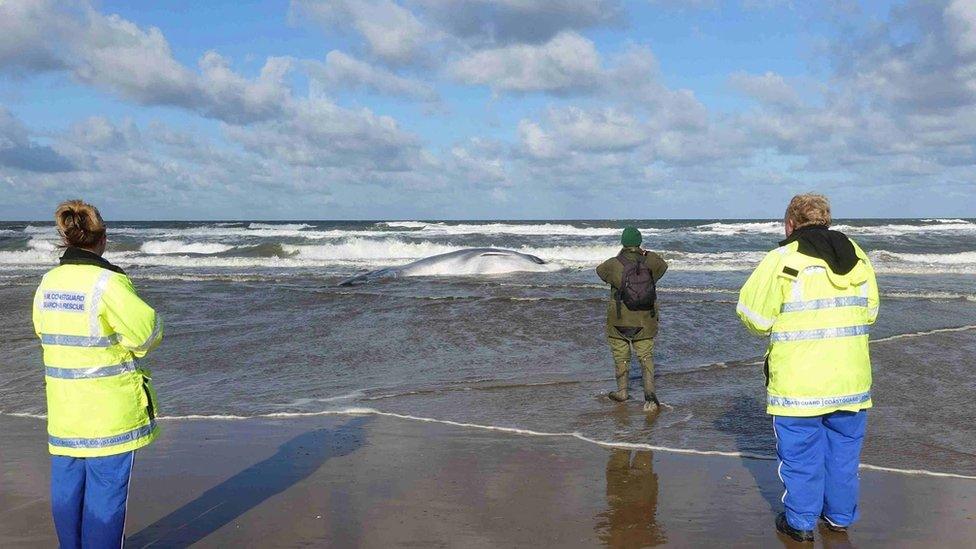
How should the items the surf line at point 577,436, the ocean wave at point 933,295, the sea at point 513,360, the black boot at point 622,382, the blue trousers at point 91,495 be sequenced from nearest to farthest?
the blue trousers at point 91,495 → the surf line at point 577,436 → the sea at point 513,360 → the black boot at point 622,382 → the ocean wave at point 933,295

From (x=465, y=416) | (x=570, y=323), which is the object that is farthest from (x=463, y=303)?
(x=465, y=416)

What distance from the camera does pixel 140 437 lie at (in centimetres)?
377

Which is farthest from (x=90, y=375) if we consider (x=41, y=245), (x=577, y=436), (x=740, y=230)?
(x=740, y=230)

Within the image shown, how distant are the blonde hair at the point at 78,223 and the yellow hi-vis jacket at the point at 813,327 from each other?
3278 millimetres

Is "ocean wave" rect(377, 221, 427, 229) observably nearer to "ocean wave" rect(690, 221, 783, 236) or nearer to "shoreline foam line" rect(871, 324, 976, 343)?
"ocean wave" rect(690, 221, 783, 236)

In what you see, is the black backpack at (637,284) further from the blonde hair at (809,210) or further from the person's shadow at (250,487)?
the blonde hair at (809,210)

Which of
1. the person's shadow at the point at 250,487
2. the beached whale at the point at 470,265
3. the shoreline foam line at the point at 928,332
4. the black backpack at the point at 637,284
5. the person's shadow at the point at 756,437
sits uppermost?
the black backpack at the point at 637,284

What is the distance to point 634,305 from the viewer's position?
24.9 ft

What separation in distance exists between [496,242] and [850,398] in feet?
137

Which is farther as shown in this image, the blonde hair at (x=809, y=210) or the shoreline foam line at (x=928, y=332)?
the shoreline foam line at (x=928, y=332)

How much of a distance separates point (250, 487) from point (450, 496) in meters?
1.36

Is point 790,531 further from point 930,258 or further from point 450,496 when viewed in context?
point 930,258

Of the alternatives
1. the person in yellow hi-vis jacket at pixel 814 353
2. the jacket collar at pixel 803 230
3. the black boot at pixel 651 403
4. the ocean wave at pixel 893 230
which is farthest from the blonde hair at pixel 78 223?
the ocean wave at pixel 893 230

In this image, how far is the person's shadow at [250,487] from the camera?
467 centimetres
